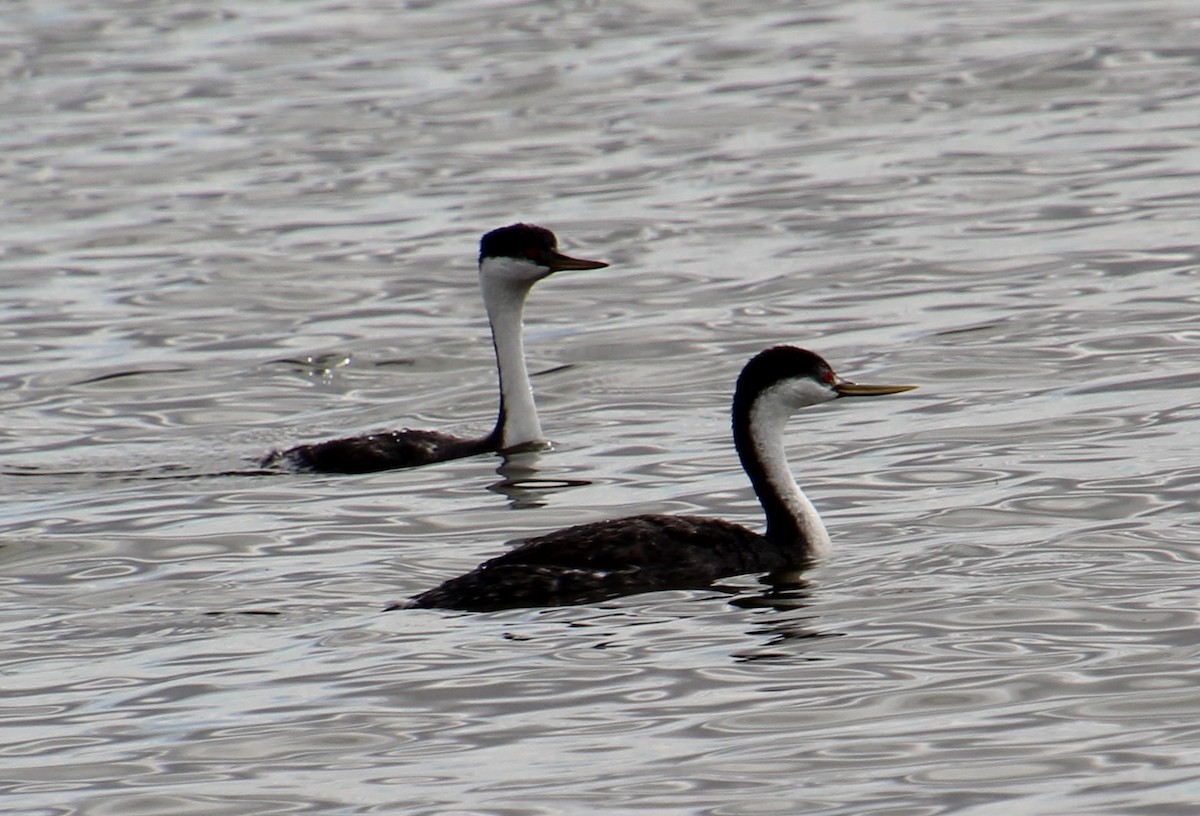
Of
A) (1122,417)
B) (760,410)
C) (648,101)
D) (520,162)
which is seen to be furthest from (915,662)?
(648,101)

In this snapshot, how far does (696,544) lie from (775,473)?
890 millimetres

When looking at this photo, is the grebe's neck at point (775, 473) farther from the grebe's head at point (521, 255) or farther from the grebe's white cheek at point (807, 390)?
the grebe's head at point (521, 255)

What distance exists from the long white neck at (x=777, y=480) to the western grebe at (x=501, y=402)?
2967mm

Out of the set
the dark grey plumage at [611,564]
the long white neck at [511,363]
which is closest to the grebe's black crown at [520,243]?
the long white neck at [511,363]

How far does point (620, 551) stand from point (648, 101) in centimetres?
1791

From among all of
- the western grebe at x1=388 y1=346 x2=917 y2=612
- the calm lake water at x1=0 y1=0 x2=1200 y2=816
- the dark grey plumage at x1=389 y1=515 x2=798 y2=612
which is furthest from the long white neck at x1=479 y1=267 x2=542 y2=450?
the dark grey plumage at x1=389 y1=515 x2=798 y2=612

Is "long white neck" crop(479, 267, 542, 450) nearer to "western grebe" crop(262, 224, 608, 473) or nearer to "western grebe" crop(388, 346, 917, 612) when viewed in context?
"western grebe" crop(262, 224, 608, 473)

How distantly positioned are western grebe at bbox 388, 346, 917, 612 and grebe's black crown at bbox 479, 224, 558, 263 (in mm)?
3955

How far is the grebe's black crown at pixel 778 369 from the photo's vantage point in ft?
39.0

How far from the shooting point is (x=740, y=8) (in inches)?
1359

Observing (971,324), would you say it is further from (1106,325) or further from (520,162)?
(520,162)

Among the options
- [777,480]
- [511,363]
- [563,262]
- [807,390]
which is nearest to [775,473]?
[777,480]

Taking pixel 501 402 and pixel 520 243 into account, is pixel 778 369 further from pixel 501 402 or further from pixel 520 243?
pixel 520 243

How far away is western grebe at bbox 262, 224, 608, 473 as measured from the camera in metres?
14.3
